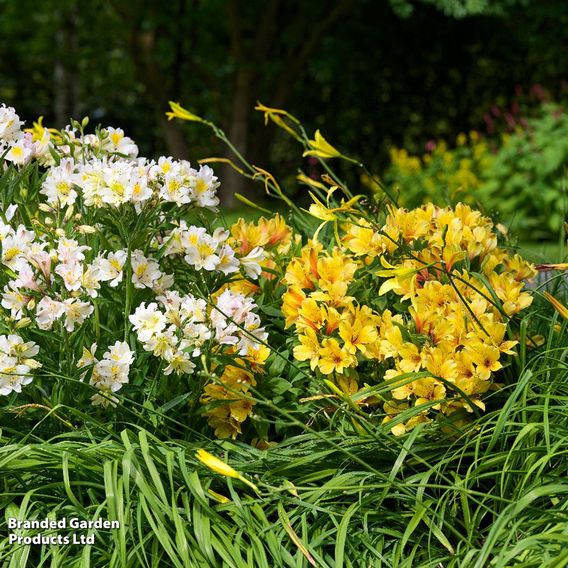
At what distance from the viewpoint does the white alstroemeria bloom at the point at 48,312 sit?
2.01 m

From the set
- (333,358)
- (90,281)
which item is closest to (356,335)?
(333,358)

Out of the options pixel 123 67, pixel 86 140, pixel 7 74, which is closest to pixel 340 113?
pixel 123 67

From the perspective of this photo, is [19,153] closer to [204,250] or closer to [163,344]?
[204,250]

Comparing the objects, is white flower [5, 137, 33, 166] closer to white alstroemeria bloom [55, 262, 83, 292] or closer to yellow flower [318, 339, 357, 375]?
white alstroemeria bloom [55, 262, 83, 292]

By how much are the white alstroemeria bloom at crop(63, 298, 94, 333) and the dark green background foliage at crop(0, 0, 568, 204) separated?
27.6ft

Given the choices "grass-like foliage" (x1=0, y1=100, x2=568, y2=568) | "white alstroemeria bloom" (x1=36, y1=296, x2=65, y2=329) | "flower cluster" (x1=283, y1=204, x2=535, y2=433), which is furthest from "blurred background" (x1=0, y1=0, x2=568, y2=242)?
"white alstroemeria bloom" (x1=36, y1=296, x2=65, y2=329)

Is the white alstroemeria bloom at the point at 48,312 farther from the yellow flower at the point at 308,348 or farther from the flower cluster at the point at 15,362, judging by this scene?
the yellow flower at the point at 308,348

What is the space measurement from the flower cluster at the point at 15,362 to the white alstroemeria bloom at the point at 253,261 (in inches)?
23.0

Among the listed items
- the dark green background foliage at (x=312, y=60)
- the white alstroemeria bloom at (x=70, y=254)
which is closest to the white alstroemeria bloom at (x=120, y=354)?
the white alstroemeria bloom at (x=70, y=254)

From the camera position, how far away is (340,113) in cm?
1298

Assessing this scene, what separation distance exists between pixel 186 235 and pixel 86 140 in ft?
1.70

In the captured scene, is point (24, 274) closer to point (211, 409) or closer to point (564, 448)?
point (211, 409)

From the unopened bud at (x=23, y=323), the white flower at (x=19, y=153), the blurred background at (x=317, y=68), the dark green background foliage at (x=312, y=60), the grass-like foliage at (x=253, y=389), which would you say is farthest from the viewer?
the dark green background foliage at (x=312, y=60)

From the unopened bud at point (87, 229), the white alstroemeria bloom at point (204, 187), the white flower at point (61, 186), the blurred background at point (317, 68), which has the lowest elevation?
the blurred background at point (317, 68)
